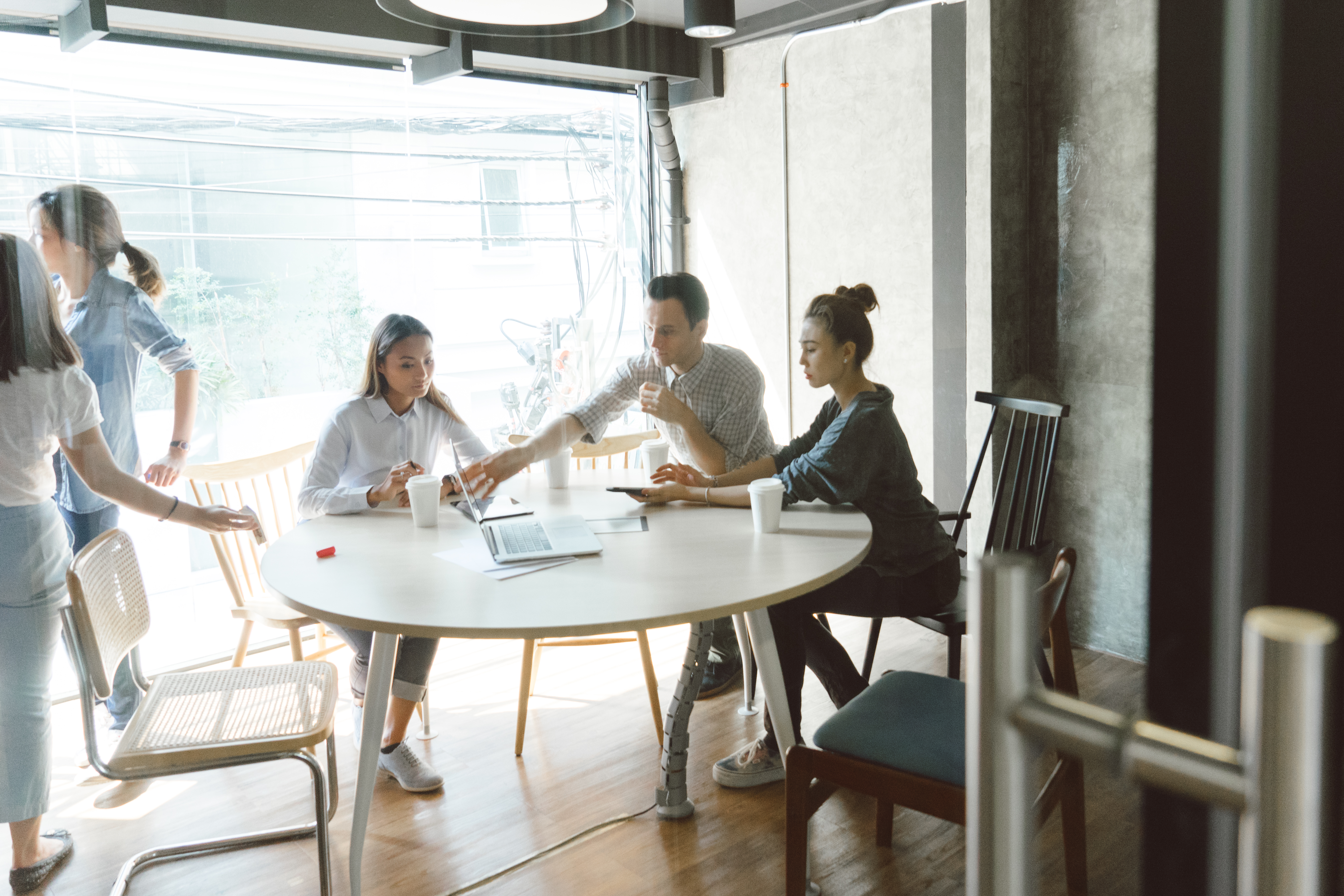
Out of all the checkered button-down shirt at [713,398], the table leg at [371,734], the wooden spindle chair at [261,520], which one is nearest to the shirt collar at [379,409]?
the wooden spindle chair at [261,520]

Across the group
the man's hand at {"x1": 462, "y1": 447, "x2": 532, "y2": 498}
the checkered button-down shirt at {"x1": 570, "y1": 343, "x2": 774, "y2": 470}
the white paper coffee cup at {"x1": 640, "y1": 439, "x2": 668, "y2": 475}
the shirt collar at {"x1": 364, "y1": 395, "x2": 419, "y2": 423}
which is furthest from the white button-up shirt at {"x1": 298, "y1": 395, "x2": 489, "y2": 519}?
the white paper coffee cup at {"x1": 640, "y1": 439, "x2": 668, "y2": 475}

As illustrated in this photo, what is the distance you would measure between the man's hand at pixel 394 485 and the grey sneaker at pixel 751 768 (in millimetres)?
1020

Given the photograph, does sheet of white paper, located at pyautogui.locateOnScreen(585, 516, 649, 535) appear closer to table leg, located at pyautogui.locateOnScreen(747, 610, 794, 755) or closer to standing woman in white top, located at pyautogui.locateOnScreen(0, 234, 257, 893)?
table leg, located at pyautogui.locateOnScreen(747, 610, 794, 755)

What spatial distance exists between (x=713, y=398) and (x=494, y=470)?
61 centimetres

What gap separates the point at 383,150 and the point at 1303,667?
12.1 ft

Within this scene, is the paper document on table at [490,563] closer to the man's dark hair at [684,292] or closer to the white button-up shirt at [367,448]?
the white button-up shirt at [367,448]

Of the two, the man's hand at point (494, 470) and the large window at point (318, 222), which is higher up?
the large window at point (318, 222)

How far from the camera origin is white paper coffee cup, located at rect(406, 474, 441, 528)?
2068 mm

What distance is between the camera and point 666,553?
183 centimetres

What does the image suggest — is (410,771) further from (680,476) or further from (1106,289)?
(1106,289)

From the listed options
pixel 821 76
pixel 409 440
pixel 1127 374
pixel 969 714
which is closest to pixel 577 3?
pixel 409 440

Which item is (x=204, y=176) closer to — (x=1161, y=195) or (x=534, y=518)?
(x=534, y=518)

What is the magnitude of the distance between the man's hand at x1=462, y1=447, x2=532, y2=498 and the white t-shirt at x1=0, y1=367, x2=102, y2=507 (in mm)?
815

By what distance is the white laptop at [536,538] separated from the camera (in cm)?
181
